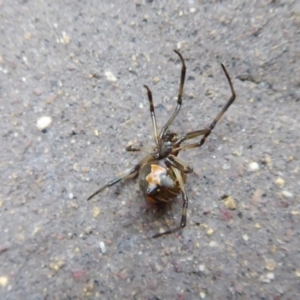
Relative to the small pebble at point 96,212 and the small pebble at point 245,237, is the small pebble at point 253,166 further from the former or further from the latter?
the small pebble at point 96,212

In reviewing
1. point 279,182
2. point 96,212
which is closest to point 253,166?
point 279,182

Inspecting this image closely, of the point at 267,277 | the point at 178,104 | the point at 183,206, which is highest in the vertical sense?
the point at 178,104

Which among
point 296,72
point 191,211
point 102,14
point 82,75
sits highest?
point 102,14

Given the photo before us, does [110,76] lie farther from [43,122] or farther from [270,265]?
[270,265]

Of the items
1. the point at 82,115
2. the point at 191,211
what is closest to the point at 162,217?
the point at 191,211

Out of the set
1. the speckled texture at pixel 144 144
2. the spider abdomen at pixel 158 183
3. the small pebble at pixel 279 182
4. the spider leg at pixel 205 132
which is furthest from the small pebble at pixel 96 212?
the small pebble at pixel 279 182

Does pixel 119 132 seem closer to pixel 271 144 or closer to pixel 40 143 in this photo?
pixel 40 143
